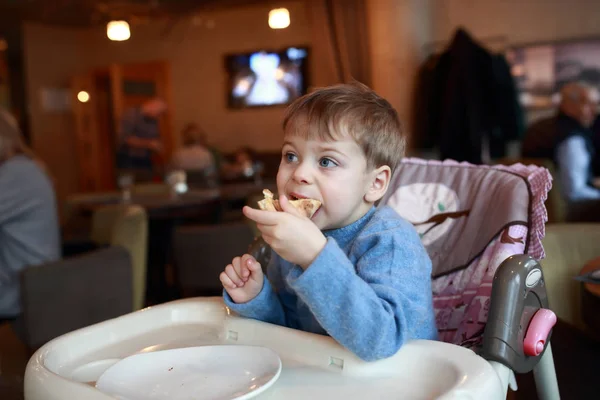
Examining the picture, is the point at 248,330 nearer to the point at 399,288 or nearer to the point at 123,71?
the point at 399,288

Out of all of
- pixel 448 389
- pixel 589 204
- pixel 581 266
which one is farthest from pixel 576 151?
pixel 448 389

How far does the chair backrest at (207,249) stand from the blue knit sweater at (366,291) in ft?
6.18

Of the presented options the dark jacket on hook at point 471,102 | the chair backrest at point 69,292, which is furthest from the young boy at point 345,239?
the dark jacket on hook at point 471,102

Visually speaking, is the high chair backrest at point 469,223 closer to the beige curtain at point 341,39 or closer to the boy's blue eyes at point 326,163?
the boy's blue eyes at point 326,163

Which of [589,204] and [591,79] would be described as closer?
[589,204]

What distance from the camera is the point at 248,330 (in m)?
1.12

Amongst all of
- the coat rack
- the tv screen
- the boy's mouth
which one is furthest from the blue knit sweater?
the tv screen

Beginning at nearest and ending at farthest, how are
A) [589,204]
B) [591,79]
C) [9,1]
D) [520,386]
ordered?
[520,386]
[589,204]
[591,79]
[9,1]

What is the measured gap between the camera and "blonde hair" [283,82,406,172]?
1.03 meters

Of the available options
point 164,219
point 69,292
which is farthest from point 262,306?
point 164,219

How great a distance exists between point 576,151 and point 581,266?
2577 millimetres

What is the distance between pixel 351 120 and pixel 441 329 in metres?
0.56

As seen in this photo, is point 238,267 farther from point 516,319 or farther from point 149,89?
point 149,89

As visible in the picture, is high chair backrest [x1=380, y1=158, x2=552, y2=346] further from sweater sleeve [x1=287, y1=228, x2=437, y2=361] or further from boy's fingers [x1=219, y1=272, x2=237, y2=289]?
boy's fingers [x1=219, y1=272, x2=237, y2=289]
